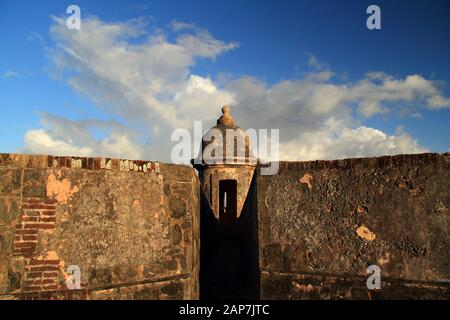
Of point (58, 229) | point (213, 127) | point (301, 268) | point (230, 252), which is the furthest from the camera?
point (213, 127)

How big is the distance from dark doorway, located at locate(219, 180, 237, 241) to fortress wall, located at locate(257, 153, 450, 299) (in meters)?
8.34

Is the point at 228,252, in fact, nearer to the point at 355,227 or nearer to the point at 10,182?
the point at 355,227

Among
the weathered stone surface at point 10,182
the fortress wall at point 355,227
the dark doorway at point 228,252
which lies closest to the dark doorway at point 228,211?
the dark doorway at point 228,252

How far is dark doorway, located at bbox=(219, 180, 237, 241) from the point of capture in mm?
13320

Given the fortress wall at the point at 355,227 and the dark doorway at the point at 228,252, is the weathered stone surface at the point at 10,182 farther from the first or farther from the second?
the dark doorway at the point at 228,252

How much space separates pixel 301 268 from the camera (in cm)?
463

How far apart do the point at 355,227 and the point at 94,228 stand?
341 cm

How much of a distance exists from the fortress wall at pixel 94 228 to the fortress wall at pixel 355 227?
135 cm

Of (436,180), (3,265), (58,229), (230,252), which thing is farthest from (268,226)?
(230,252)

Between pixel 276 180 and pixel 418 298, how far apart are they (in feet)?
7.59

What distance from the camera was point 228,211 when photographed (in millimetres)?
13820

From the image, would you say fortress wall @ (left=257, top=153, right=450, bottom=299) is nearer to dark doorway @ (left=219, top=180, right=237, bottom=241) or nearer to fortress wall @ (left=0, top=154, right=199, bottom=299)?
fortress wall @ (left=0, top=154, right=199, bottom=299)

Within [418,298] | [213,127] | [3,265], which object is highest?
[213,127]

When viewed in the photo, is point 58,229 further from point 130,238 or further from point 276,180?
point 276,180
